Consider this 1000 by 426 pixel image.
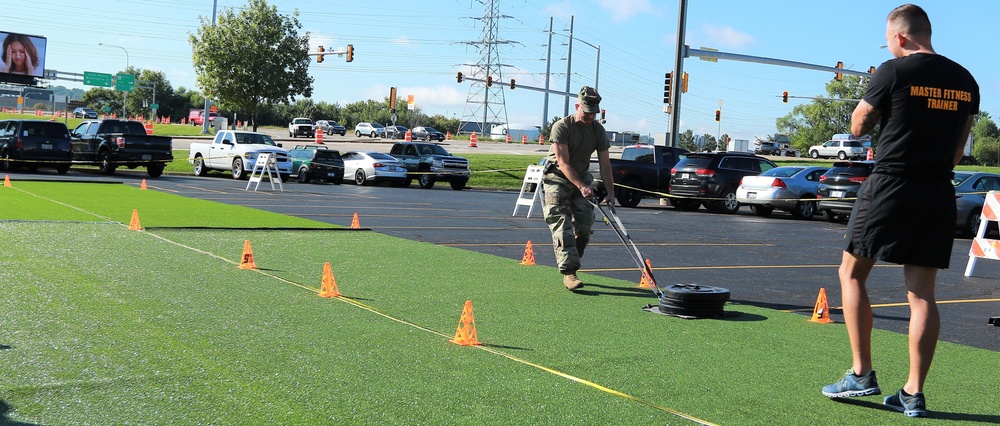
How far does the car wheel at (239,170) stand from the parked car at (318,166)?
1667 millimetres

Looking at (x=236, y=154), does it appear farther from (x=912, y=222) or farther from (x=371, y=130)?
(x=371, y=130)

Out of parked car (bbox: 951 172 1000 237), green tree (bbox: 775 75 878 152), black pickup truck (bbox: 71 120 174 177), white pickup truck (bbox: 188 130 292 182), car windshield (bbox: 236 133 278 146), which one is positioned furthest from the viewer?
green tree (bbox: 775 75 878 152)

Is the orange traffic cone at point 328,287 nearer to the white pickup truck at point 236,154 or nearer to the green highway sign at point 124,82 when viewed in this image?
the white pickup truck at point 236,154

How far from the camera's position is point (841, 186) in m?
24.5

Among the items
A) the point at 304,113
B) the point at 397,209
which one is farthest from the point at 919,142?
the point at 304,113

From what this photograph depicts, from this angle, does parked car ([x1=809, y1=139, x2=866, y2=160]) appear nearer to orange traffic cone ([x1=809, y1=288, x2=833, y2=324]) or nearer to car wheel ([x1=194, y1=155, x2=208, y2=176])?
car wheel ([x1=194, y1=155, x2=208, y2=176])

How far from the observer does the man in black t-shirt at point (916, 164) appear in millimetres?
5105

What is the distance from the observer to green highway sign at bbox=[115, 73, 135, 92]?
88.8 metres

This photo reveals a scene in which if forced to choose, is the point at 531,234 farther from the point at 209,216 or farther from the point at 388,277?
the point at 388,277

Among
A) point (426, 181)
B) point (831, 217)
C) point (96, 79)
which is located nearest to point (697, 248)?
point (831, 217)

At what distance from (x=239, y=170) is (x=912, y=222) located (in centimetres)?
3188

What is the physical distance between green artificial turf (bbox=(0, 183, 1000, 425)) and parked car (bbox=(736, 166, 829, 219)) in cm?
1675

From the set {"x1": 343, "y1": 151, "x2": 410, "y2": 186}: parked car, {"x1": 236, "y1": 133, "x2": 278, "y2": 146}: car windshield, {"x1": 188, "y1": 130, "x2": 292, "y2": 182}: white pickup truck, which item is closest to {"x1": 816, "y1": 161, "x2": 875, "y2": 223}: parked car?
{"x1": 343, "y1": 151, "x2": 410, "y2": 186}: parked car

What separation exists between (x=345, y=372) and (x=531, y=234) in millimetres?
10979
